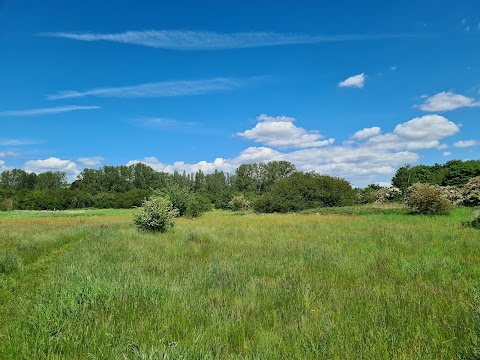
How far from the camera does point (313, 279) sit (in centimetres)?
690

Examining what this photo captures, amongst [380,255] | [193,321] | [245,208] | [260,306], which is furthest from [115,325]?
[245,208]

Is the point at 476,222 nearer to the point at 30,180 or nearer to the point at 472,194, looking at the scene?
the point at 472,194

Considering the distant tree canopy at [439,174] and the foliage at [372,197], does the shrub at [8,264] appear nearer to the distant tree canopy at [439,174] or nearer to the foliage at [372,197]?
the foliage at [372,197]

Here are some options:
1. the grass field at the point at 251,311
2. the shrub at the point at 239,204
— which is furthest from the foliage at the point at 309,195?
the grass field at the point at 251,311

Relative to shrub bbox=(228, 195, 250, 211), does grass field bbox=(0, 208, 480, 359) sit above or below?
below

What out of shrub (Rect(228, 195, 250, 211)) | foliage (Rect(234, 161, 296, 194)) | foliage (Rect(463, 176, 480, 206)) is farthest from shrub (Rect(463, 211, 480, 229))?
foliage (Rect(234, 161, 296, 194))

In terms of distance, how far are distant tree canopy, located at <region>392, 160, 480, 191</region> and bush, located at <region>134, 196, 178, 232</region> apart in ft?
137

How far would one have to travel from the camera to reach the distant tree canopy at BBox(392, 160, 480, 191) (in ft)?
171

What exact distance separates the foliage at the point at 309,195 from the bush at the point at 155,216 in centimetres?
3363

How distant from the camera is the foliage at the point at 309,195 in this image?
168ft

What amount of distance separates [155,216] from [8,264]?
10.1 metres

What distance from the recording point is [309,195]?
2044 inches

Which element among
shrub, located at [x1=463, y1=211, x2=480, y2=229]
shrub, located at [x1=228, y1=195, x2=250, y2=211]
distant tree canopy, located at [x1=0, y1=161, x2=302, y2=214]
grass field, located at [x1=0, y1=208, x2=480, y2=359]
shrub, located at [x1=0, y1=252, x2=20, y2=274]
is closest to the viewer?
grass field, located at [x1=0, y1=208, x2=480, y2=359]

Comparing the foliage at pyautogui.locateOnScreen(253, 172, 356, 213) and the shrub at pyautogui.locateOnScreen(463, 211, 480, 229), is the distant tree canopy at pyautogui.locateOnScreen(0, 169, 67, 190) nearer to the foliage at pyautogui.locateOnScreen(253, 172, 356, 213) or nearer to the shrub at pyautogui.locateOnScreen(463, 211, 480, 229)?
the foliage at pyautogui.locateOnScreen(253, 172, 356, 213)
